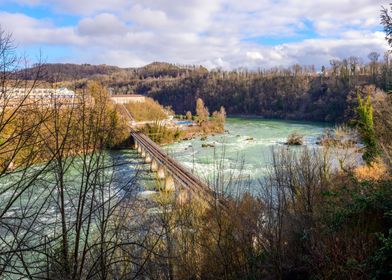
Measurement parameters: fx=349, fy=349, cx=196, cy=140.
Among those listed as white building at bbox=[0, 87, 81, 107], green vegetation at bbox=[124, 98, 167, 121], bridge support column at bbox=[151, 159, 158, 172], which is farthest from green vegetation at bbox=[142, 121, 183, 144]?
white building at bbox=[0, 87, 81, 107]

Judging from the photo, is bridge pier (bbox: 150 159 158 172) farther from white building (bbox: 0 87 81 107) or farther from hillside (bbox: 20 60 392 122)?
white building (bbox: 0 87 81 107)

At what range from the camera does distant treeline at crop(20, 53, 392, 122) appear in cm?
7869

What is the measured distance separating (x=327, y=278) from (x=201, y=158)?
100.0 feet

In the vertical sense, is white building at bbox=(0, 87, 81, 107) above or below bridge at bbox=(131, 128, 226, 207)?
above

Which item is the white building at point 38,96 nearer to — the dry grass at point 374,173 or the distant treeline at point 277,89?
the dry grass at point 374,173

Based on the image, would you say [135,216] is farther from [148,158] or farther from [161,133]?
[161,133]

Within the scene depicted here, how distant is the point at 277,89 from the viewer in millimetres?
108625

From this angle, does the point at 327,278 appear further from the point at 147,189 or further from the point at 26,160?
the point at 147,189

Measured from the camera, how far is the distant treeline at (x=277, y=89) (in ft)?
258

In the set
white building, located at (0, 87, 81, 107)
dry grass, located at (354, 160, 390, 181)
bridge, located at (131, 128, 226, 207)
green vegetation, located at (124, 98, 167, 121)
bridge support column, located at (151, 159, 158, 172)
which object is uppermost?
white building, located at (0, 87, 81, 107)

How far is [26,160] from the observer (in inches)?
221

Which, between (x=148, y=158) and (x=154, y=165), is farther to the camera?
(x=148, y=158)

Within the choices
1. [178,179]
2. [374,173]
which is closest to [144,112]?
[178,179]

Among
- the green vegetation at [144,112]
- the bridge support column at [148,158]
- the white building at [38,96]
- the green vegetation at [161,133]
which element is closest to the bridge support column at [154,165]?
the bridge support column at [148,158]
